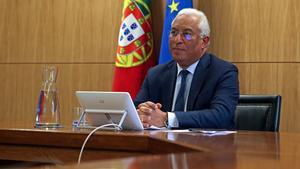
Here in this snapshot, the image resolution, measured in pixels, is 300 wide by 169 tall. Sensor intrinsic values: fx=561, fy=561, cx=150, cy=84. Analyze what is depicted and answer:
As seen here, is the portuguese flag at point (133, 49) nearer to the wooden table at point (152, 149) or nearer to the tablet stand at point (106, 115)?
the tablet stand at point (106, 115)

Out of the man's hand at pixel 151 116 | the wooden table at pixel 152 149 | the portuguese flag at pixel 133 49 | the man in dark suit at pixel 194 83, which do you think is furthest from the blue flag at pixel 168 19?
the wooden table at pixel 152 149

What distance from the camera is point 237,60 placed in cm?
480

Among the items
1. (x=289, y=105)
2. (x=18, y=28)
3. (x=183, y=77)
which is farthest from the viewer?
(x=18, y=28)

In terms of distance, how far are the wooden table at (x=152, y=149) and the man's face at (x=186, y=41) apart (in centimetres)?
112

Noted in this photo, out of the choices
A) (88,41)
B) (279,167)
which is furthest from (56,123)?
(88,41)

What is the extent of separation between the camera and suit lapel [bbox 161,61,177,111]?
3.33m

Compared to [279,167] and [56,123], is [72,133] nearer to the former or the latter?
[56,123]

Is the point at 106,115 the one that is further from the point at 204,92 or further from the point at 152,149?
the point at 204,92

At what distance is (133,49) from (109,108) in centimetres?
229

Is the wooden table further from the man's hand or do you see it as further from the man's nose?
the man's nose

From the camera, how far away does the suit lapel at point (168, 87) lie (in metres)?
3.33

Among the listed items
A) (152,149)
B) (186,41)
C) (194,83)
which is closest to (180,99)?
(194,83)

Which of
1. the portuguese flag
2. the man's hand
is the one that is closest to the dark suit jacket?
the man's hand

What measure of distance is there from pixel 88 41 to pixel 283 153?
4.24m
